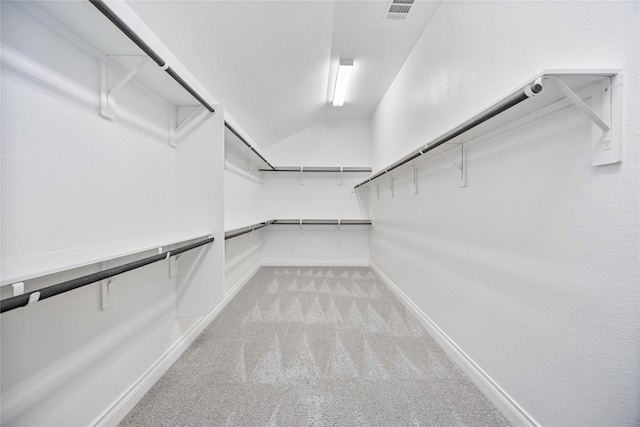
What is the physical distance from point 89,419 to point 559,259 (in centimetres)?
197

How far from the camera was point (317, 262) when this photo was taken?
4.34m

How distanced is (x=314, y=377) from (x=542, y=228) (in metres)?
1.39

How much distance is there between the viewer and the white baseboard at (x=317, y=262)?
14.2 feet

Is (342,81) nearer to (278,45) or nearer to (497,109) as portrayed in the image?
(278,45)

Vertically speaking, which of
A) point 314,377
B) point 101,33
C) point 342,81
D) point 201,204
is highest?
point 342,81

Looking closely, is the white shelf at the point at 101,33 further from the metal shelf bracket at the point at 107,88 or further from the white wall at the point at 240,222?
the white wall at the point at 240,222

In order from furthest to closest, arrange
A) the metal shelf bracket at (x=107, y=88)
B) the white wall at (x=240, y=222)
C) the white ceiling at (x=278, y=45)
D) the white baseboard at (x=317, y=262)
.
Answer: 1. the white baseboard at (x=317, y=262)
2. the white wall at (x=240, y=222)
3. the white ceiling at (x=278, y=45)
4. the metal shelf bracket at (x=107, y=88)

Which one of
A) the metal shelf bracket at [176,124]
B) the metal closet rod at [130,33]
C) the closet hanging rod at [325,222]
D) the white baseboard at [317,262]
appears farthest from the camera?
the white baseboard at [317,262]

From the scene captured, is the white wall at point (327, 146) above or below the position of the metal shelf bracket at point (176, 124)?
above

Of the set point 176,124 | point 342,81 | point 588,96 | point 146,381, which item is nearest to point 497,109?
point 588,96

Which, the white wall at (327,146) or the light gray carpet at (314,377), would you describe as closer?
the light gray carpet at (314,377)

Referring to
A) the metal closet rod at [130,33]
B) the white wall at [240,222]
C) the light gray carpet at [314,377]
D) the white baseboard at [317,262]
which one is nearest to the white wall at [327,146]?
the white wall at [240,222]

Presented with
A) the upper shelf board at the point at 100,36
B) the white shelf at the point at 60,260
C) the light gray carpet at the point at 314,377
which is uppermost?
the upper shelf board at the point at 100,36

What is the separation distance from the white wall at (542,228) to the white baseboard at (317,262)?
2.40m
